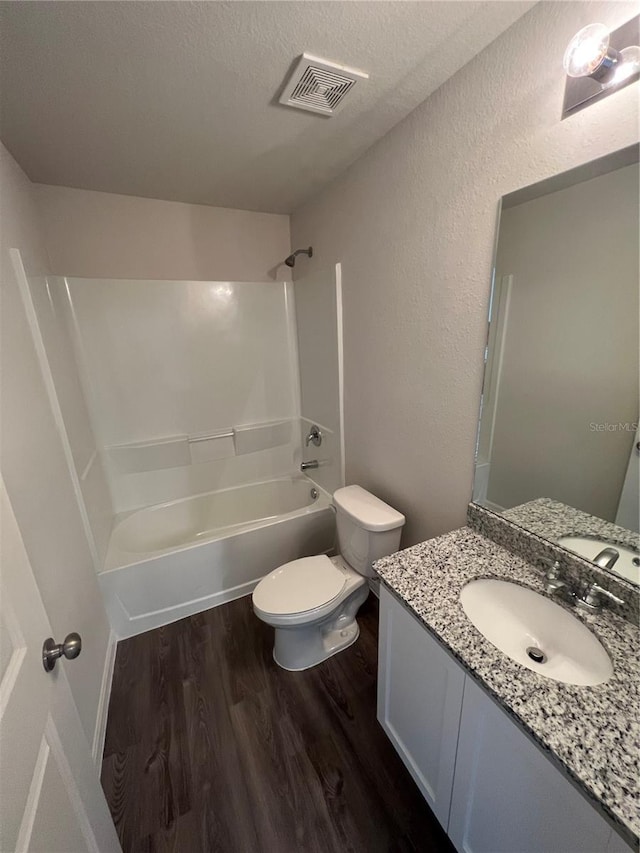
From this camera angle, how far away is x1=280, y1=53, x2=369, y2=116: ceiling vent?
3.50ft

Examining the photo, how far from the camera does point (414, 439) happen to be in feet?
5.14

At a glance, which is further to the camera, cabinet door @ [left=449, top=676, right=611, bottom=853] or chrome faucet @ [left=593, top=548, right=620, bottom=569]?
chrome faucet @ [left=593, top=548, right=620, bottom=569]

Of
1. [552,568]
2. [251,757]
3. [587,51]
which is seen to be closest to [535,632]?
[552,568]

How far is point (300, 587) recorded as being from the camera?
1.58 m

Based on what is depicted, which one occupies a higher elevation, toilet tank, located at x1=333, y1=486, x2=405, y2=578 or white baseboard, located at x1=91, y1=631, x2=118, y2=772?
toilet tank, located at x1=333, y1=486, x2=405, y2=578

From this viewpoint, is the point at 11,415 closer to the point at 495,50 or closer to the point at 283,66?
the point at 283,66

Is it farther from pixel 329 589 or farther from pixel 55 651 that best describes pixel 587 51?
pixel 329 589

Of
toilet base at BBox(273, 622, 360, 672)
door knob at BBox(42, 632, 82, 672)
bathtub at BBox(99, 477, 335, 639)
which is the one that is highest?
door knob at BBox(42, 632, 82, 672)

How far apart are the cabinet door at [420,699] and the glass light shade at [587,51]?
143 cm

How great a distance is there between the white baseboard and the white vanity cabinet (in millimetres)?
1056

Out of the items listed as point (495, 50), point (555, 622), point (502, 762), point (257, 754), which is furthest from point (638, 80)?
point (257, 754)

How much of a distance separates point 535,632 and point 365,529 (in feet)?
2.41

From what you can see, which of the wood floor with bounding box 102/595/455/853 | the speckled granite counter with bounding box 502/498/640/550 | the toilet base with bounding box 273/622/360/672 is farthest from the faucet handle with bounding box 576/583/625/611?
the toilet base with bounding box 273/622/360/672

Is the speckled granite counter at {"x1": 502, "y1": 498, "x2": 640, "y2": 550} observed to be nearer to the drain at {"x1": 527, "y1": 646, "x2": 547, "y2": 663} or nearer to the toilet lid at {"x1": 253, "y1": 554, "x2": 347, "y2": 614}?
the drain at {"x1": 527, "y1": 646, "x2": 547, "y2": 663}
